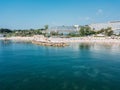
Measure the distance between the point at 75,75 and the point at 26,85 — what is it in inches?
269

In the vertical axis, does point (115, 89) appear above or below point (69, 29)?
below

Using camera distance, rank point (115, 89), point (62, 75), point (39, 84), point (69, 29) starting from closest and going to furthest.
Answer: point (115, 89)
point (39, 84)
point (62, 75)
point (69, 29)

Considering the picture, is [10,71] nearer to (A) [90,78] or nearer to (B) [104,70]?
(A) [90,78]

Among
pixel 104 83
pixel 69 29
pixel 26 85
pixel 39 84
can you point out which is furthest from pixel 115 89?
pixel 69 29

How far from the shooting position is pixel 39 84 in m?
18.6

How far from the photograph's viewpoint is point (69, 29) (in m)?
142

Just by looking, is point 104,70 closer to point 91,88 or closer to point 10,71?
point 91,88

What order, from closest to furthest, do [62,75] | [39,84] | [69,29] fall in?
[39,84] → [62,75] → [69,29]

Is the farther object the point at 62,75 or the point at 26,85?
the point at 62,75

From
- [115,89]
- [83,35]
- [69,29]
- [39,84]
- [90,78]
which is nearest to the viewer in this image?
[115,89]

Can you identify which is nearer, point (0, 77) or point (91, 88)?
point (91, 88)

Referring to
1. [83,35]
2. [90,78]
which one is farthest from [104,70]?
[83,35]

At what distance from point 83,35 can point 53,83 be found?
248 feet

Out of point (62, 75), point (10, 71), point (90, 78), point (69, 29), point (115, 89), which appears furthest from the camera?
point (69, 29)
